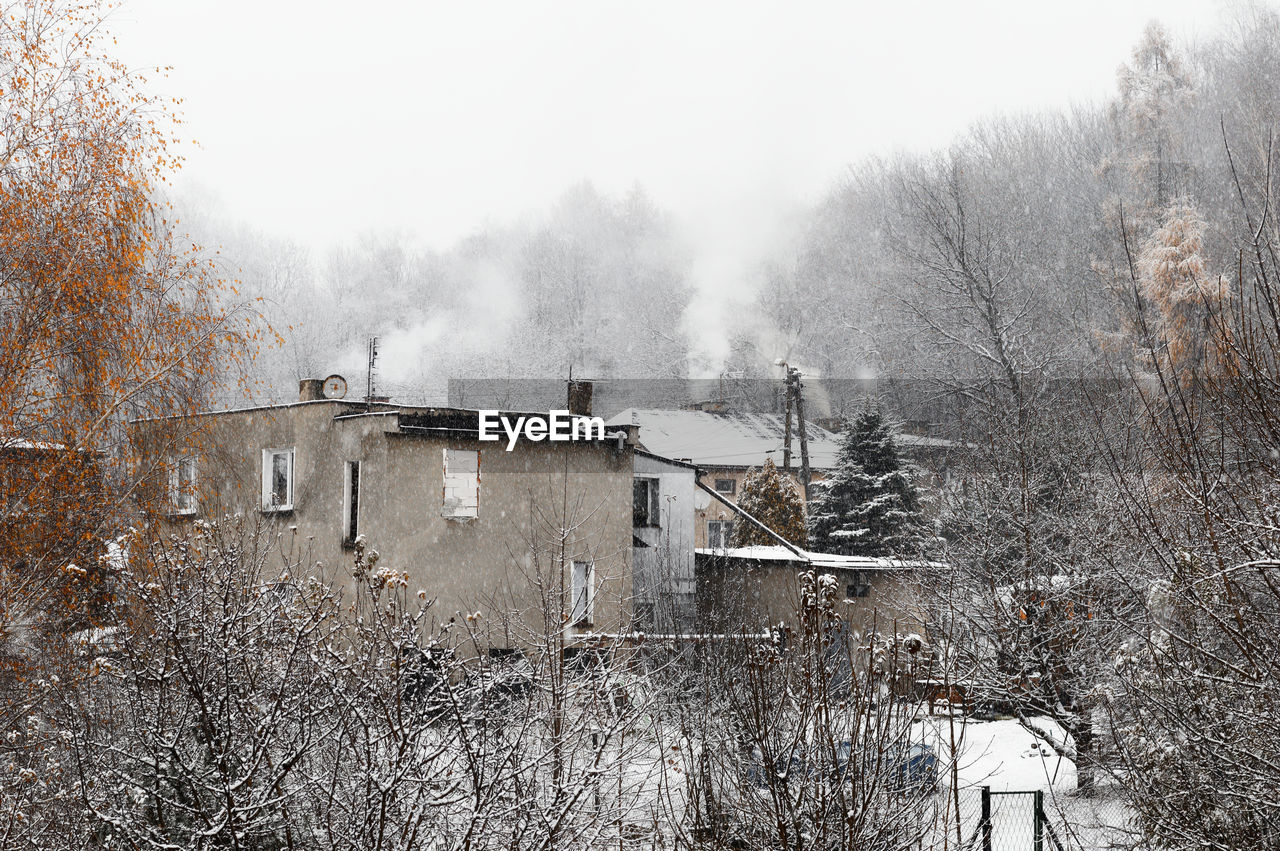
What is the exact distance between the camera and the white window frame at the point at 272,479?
74.9ft

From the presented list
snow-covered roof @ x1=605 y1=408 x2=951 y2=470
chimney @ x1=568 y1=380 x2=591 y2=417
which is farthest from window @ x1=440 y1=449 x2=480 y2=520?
snow-covered roof @ x1=605 y1=408 x2=951 y2=470

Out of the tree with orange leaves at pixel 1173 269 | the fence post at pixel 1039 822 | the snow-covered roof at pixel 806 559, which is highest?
the tree with orange leaves at pixel 1173 269

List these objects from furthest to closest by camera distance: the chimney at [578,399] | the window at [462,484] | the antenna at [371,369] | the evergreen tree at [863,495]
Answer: the evergreen tree at [863,495], the chimney at [578,399], the antenna at [371,369], the window at [462,484]

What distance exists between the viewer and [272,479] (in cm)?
2352

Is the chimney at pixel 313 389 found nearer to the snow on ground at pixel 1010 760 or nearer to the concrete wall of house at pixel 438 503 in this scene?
the concrete wall of house at pixel 438 503

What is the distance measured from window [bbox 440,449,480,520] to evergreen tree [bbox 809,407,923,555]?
58.4 ft

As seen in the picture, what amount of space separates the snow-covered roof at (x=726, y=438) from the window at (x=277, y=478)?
83.2 ft

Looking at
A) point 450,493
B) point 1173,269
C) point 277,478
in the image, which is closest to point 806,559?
point 450,493

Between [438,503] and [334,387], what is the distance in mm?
4484

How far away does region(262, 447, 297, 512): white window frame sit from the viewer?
2284 centimetres

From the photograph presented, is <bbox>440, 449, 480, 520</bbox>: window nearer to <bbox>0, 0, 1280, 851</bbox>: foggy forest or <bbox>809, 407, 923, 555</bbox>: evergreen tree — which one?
<bbox>0, 0, 1280, 851</bbox>: foggy forest

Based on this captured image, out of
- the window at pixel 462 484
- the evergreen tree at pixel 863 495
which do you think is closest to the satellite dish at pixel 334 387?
the window at pixel 462 484

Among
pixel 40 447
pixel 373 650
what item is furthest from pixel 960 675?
pixel 40 447

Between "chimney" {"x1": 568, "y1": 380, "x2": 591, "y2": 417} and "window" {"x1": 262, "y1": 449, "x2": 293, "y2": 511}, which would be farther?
"chimney" {"x1": 568, "y1": 380, "x2": 591, "y2": 417}
